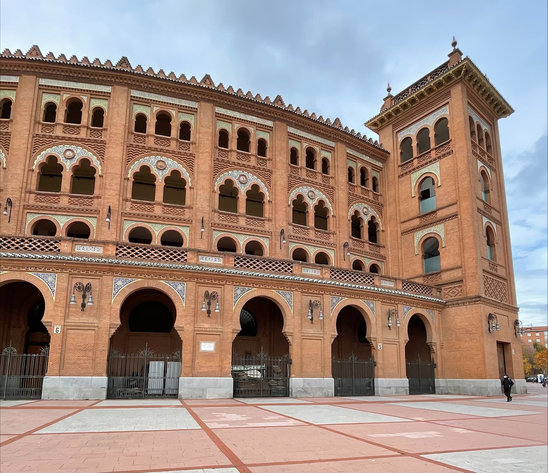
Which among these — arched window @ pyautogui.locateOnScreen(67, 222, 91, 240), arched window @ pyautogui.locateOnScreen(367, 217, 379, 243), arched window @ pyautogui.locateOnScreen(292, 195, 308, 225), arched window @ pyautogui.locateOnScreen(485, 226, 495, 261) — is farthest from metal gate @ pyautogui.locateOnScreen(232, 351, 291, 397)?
arched window @ pyautogui.locateOnScreen(485, 226, 495, 261)

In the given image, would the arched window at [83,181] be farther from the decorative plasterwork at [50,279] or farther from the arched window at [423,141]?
the arched window at [423,141]

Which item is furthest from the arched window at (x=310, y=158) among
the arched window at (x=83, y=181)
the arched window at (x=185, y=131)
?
the arched window at (x=83, y=181)

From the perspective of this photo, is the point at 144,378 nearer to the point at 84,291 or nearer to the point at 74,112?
the point at 84,291

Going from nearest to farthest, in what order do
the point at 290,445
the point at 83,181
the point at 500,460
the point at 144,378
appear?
the point at 500,460, the point at 290,445, the point at 144,378, the point at 83,181

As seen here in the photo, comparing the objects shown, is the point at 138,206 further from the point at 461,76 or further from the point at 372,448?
the point at 461,76

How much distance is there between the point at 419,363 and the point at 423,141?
14.6 metres

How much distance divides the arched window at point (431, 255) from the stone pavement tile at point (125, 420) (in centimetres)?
1856

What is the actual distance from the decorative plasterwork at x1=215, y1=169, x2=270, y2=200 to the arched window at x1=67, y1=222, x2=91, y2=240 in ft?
22.4

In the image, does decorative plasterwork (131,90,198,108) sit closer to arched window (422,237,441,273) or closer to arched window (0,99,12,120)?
arched window (0,99,12,120)

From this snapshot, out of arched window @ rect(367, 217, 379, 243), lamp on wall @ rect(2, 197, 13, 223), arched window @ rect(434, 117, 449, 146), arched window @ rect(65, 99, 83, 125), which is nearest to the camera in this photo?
lamp on wall @ rect(2, 197, 13, 223)

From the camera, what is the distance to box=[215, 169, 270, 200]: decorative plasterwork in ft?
79.8

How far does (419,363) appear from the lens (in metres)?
23.7

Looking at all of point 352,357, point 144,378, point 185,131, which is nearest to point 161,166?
point 185,131

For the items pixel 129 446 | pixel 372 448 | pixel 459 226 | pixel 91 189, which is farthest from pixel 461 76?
pixel 129 446
